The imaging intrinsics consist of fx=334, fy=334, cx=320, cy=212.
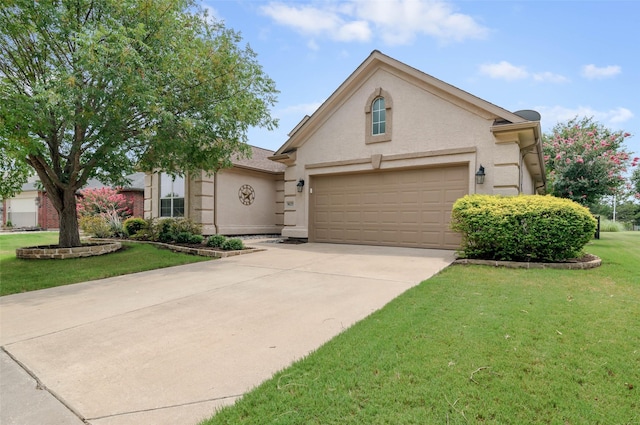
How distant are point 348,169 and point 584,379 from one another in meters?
9.62

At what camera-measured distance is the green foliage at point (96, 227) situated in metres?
13.1

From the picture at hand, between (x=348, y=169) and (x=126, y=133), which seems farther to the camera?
(x=348, y=169)

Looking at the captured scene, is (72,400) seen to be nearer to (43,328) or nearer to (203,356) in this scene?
(203,356)

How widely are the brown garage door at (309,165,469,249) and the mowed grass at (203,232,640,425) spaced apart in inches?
228

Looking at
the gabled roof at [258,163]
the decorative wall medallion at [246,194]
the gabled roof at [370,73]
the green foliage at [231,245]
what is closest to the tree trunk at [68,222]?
the green foliage at [231,245]

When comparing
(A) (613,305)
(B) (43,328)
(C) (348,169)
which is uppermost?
(C) (348,169)

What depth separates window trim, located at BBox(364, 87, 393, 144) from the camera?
10812 millimetres

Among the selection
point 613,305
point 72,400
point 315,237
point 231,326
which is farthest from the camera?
point 315,237

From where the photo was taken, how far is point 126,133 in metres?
8.19

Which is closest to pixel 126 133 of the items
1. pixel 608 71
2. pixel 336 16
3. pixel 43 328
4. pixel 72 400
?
pixel 43 328

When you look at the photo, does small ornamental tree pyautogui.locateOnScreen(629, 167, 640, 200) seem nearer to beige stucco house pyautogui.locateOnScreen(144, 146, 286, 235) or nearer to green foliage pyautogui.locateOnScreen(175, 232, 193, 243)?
beige stucco house pyautogui.locateOnScreen(144, 146, 286, 235)

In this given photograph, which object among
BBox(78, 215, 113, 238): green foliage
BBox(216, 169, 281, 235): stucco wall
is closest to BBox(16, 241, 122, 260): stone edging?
BBox(78, 215, 113, 238): green foliage

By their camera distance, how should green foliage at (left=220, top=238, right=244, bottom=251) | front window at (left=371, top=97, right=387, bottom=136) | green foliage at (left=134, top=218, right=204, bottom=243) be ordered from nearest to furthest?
green foliage at (left=220, top=238, right=244, bottom=251)
front window at (left=371, top=97, right=387, bottom=136)
green foliage at (left=134, top=218, right=204, bottom=243)

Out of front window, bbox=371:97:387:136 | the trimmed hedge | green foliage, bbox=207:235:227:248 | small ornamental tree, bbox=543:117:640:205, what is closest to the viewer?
the trimmed hedge
